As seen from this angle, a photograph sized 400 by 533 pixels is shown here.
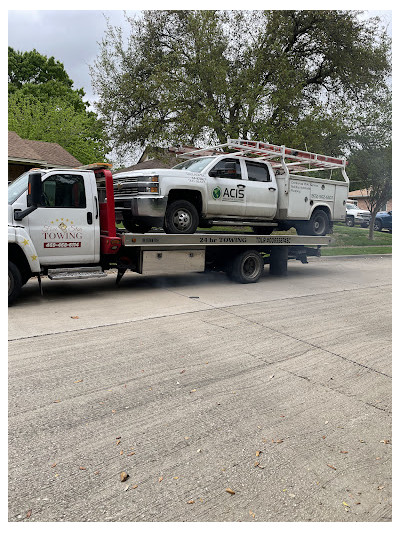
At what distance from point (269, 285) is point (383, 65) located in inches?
545

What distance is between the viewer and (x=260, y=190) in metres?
10.2

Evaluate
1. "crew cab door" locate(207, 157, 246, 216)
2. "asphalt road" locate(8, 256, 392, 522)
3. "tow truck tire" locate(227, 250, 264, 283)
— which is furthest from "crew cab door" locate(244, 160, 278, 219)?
"asphalt road" locate(8, 256, 392, 522)

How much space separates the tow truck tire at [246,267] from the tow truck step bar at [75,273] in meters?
3.27

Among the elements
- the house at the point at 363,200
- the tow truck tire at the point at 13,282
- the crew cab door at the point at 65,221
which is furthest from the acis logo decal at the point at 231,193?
the house at the point at 363,200

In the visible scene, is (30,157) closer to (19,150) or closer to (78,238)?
(19,150)

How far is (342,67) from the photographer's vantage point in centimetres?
1852

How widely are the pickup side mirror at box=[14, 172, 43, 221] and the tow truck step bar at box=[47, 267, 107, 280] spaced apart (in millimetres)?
1046

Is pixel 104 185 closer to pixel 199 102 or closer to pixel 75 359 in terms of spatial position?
pixel 75 359

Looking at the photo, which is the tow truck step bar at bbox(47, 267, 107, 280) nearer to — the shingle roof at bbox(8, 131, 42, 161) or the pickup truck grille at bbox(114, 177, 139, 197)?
the pickup truck grille at bbox(114, 177, 139, 197)

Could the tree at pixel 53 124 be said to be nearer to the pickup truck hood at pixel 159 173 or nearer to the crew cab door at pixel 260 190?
the crew cab door at pixel 260 190

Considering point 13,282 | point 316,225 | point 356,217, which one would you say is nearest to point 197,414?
point 13,282

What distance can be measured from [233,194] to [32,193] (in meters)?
4.35

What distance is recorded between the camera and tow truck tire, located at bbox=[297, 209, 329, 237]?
37.8ft
